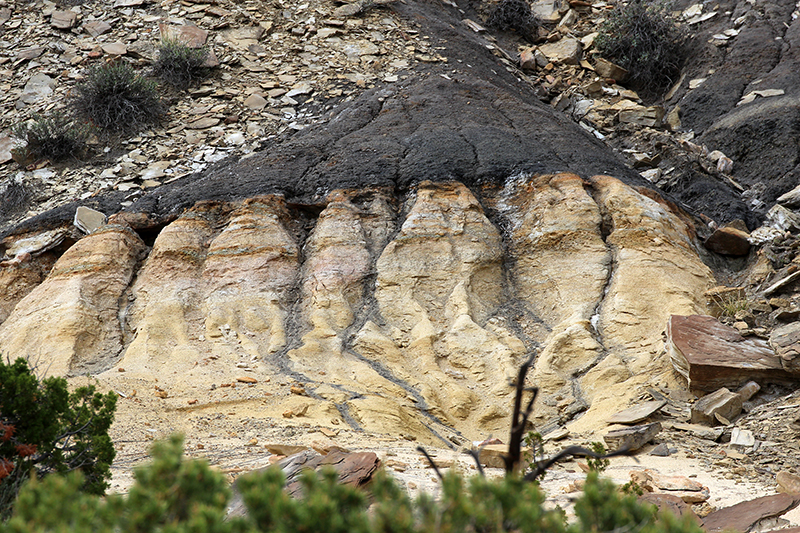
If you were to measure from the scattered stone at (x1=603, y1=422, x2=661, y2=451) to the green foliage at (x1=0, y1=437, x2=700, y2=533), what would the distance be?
379 centimetres

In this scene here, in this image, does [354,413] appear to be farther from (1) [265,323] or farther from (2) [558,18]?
(2) [558,18]

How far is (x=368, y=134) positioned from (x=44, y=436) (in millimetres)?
8270

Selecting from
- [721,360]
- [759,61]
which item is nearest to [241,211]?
[721,360]

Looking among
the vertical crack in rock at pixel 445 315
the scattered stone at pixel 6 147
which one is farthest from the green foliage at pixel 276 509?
the scattered stone at pixel 6 147

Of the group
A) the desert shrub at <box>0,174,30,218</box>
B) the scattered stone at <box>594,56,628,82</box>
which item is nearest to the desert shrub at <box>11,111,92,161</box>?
the desert shrub at <box>0,174,30,218</box>

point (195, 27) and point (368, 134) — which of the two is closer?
point (368, 134)

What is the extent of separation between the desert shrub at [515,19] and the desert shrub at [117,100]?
10255 mm

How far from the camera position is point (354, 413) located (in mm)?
6910

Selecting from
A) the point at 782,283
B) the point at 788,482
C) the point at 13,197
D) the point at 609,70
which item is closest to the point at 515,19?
the point at 609,70

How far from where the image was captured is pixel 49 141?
1229 cm

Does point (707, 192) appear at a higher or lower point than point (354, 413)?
higher

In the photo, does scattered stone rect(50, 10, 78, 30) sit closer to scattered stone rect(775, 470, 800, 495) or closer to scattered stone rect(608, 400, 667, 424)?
scattered stone rect(608, 400, 667, 424)

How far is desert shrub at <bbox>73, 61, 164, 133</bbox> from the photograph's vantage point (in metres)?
12.8

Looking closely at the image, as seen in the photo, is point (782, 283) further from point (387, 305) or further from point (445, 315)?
point (387, 305)
